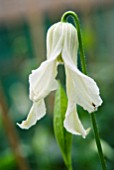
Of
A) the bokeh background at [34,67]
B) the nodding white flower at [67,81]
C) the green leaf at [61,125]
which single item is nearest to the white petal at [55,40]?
the nodding white flower at [67,81]

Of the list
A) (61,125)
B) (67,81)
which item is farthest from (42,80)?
(61,125)

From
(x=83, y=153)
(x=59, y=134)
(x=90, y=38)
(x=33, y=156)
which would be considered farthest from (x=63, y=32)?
(x=90, y=38)

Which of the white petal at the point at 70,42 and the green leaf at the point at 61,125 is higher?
the white petal at the point at 70,42

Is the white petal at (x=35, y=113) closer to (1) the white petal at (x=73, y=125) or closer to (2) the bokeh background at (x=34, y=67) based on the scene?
(1) the white petal at (x=73, y=125)

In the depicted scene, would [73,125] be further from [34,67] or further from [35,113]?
[34,67]

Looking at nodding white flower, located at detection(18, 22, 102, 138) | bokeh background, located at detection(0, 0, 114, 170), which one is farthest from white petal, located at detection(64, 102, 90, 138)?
Answer: bokeh background, located at detection(0, 0, 114, 170)

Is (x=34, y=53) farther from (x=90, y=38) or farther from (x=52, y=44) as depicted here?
(x=52, y=44)

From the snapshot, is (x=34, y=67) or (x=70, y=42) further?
(x=34, y=67)
